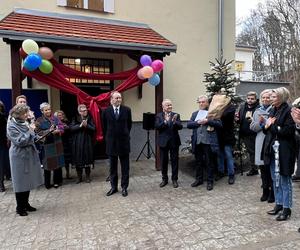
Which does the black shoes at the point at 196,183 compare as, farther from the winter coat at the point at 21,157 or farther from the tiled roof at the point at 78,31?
the tiled roof at the point at 78,31

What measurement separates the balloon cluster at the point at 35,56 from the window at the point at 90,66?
2.10 metres

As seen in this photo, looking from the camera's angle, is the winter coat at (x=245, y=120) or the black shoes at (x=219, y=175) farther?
the black shoes at (x=219, y=175)

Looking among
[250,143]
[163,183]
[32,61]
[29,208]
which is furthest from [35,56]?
[250,143]

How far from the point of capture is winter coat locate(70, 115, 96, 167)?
652cm

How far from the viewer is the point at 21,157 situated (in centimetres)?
466

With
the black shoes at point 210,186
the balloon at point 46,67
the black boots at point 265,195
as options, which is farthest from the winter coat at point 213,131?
the balloon at point 46,67

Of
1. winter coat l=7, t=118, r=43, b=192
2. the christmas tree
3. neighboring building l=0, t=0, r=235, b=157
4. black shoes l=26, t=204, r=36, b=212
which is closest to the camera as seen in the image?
winter coat l=7, t=118, r=43, b=192

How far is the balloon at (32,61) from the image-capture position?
5.91m

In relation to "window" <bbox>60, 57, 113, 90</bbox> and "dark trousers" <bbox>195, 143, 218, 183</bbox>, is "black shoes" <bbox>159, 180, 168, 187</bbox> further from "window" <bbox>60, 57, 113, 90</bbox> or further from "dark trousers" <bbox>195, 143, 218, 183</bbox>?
"window" <bbox>60, 57, 113, 90</bbox>

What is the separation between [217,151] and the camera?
6133mm

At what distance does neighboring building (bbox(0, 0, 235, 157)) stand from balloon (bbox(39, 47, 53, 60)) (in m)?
1.06

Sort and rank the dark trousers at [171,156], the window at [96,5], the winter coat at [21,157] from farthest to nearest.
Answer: the window at [96,5] < the dark trousers at [171,156] < the winter coat at [21,157]

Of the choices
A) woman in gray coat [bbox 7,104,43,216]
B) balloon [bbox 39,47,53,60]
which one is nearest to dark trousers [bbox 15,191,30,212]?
woman in gray coat [bbox 7,104,43,216]

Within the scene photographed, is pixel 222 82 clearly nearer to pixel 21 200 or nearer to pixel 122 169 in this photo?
pixel 122 169
